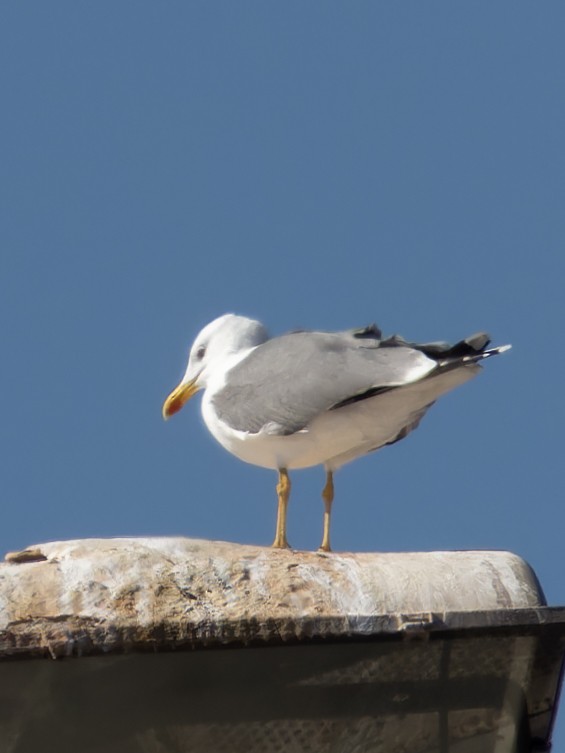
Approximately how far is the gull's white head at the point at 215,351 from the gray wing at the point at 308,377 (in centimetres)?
32

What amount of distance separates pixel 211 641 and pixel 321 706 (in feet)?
1.08

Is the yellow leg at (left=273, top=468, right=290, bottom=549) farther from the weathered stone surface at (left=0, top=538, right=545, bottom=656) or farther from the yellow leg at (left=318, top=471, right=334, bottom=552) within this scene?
the weathered stone surface at (left=0, top=538, right=545, bottom=656)

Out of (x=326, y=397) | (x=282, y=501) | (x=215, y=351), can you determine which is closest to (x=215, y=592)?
(x=326, y=397)

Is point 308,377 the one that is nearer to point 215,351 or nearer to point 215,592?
point 215,351

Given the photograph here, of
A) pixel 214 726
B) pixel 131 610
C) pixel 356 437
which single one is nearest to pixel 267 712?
pixel 214 726

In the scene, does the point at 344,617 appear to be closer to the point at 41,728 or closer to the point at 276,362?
the point at 41,728

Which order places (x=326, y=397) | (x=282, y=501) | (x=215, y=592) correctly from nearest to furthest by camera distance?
(x=215, y=592), (x=326, y=397), (x=282, y=501)

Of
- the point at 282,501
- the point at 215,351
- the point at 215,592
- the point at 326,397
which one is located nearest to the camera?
the point at 215,592

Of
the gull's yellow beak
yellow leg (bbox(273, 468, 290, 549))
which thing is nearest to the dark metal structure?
yellow leg (bbox(273, 468, 290, 549))

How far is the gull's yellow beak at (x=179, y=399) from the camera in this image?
7.29 m

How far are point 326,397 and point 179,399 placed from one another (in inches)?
45.9

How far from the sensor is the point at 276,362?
6.62 meters

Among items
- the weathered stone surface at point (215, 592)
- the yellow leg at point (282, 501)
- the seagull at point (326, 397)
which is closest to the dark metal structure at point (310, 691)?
the weathered stone surface at point (215, 592)

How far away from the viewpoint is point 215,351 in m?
7.13
